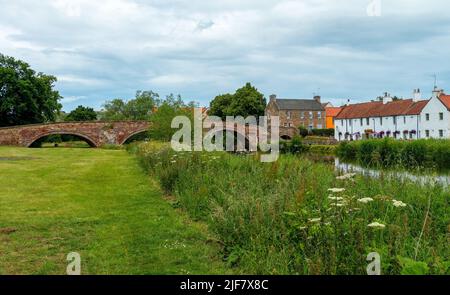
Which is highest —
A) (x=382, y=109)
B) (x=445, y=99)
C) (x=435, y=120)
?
(x=445, y=99)

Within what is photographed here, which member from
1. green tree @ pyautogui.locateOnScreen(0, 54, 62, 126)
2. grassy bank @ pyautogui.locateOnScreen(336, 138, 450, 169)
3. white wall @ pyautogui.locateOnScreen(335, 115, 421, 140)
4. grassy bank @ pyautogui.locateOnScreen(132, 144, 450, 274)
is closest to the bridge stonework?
green tree @ pyautogui.locateOnScreen(0, 54, 62, 126)

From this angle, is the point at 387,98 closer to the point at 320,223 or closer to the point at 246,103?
the point at 246,103

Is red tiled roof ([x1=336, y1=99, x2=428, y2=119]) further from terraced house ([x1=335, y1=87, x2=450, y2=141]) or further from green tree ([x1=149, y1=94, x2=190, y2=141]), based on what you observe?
green tree ([x1=149, y1=94, x2=190, y2=141])

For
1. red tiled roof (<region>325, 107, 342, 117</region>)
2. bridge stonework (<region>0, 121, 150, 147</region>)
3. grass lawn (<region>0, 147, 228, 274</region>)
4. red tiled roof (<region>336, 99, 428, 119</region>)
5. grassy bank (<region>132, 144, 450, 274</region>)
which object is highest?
red tiled roof (<region>325, 107, 342, 117</region>)

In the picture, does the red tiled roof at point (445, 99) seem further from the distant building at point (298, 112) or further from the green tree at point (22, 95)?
the green tree at point (22, 95)

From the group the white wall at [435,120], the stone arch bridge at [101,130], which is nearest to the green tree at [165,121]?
the stone arch bridge at [101,130]

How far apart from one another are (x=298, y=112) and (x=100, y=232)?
81399 mm

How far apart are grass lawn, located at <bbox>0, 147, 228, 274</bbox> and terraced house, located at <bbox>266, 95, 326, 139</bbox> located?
2921 inches

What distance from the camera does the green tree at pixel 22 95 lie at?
5016 centimetres

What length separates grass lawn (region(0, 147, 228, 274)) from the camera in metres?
6.30

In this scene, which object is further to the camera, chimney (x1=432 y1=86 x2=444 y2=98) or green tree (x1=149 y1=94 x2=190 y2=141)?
chimney (x1=432 y1=86 x2=444 y2=98)

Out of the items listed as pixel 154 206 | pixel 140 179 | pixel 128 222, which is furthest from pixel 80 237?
pixel 140 179

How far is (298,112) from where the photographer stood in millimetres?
87688

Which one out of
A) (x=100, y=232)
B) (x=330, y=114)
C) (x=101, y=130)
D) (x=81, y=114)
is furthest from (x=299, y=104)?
(x=100, y=232)
